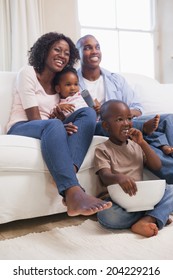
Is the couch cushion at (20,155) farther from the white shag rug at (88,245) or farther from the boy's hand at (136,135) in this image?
the boy's hand at (136,135)

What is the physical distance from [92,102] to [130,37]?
1.93 metres

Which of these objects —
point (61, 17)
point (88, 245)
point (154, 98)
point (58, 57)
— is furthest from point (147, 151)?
point (61, 17)

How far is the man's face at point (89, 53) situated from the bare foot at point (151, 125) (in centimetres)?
66

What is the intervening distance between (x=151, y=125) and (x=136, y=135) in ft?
0.58

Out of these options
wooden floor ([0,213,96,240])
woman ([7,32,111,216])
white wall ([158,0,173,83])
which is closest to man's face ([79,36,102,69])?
woman ([7,32,111,216])

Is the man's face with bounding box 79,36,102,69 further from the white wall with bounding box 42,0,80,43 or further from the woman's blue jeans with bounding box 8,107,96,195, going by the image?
the white wall with bounding box 42,0,80,43

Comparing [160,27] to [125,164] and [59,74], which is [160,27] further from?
[125,164]

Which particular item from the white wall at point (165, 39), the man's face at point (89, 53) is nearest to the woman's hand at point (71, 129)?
the man's face at point (89, 53)

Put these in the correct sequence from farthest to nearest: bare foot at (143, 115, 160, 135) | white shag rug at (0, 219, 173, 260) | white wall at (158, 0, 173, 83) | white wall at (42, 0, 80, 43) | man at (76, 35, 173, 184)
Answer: white wall at (158, 0, 173, 83) → white wall at (42, 0, 80, 43) → man at (76, 35, 173, 184) → bare foot at (143, 115, 160, 135) → white shag rug at (0, 219, 173, 260)

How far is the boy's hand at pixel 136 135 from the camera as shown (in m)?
1.28

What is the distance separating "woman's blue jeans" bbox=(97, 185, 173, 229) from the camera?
1174mm

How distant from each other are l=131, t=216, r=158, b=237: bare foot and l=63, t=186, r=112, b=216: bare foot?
0.17 m
